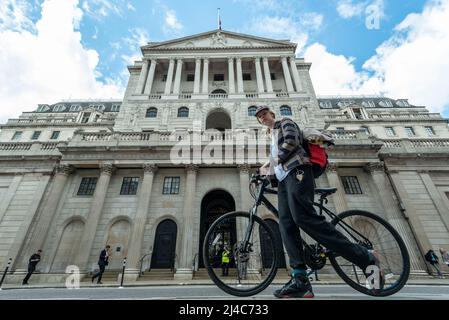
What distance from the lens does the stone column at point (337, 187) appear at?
14.9 metres

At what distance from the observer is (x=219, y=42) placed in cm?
2959

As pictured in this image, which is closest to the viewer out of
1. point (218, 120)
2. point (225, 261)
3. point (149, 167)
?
point (225, 261)

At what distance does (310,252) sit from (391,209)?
16.2 m

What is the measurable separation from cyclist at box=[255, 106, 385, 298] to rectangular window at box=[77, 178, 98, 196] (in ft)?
57.6

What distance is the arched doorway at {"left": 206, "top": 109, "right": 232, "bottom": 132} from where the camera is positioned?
2416 centimetres

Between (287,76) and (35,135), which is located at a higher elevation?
(287,76)

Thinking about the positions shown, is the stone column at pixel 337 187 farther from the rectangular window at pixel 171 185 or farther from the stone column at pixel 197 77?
the stone column at pixel 197 77

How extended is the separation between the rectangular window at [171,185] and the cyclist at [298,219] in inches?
572

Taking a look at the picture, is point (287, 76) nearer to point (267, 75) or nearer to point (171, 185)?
point (267, 75)

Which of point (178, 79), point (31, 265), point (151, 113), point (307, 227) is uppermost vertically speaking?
point (178, 79)

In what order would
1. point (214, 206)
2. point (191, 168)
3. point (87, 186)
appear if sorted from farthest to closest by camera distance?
point (214, 206), point (87, 186), point (191, 168)

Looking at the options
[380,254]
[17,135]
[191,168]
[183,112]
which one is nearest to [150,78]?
[183,112]
